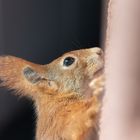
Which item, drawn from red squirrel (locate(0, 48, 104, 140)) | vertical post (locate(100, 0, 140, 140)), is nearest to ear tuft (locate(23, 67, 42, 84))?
red squirrel (locate(0, 48, 104, 140))

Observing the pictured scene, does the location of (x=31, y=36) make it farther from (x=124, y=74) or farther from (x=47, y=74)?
(x=124, y=74)

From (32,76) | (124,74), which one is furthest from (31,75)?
(124,74)

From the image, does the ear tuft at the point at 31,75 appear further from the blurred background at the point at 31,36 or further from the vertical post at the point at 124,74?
the vertical post at the point at 124,74

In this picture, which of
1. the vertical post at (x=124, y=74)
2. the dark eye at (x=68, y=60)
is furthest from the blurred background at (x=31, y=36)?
the vertical post at (x=124, y=74)

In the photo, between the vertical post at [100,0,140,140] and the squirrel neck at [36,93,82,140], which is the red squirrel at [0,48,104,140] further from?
the vertical post at [100,0,140,140]

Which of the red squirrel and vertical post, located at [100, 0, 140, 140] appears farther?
the red squirrel

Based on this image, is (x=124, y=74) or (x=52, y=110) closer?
(x=124, y=74)

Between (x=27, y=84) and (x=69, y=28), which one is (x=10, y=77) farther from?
(x=69, y=28)
